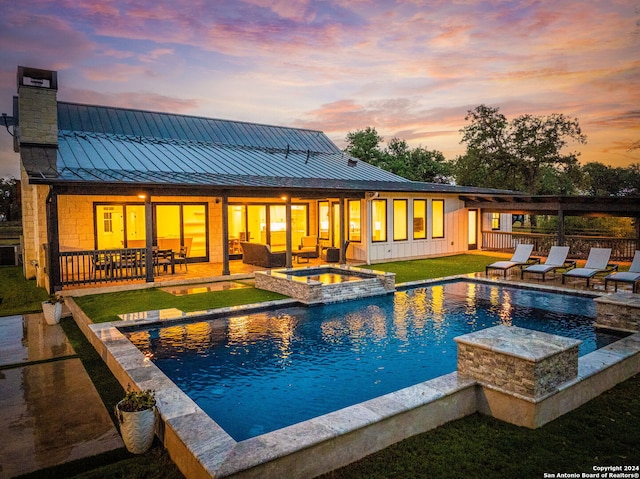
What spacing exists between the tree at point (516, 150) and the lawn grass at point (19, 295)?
32.7 m

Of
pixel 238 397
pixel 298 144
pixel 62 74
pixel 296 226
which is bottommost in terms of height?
pixel 238 397

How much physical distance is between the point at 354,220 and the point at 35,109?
11.1m

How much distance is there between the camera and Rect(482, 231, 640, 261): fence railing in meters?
17.2

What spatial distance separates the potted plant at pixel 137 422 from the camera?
392cm

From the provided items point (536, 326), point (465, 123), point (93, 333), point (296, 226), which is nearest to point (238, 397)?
point (93, 333)

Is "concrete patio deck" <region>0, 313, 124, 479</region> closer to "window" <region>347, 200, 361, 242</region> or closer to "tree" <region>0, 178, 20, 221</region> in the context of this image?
"window" <region>347, 200, 361, 242</region>

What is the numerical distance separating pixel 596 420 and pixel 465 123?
120 feet

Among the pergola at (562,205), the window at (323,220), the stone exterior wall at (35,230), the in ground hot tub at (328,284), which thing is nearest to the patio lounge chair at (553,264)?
the pergola at (562,205)

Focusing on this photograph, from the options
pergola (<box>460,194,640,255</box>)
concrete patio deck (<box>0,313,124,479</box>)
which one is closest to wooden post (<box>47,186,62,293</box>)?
concrete patio deck (<box>0,313,124,479</box>)

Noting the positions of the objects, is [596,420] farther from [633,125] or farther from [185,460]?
[633,125]

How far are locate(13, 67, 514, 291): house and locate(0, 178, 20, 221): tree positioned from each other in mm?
30333

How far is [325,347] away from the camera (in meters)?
7.12

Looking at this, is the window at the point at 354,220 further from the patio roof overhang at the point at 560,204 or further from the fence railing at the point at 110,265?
the fence railing at the point at 110,265

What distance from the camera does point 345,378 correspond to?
581 cm
